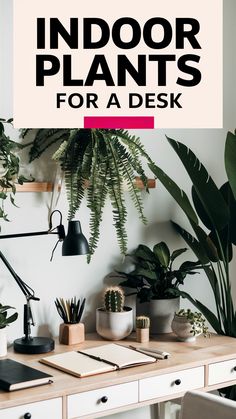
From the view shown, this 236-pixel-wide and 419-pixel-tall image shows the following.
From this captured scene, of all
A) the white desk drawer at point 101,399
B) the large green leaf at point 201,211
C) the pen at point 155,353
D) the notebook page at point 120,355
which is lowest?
the white desk drawer at point 101,399

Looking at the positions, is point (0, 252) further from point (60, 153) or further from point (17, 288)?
point (60, 153)

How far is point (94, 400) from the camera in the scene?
8.96ft

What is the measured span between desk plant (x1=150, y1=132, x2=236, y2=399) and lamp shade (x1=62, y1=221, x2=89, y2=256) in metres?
0.52

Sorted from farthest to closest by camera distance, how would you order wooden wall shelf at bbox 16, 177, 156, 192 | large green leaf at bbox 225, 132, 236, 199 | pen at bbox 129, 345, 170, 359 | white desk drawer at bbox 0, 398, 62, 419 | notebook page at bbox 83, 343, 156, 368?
large green leaf at bbox 225, 132, 236, 199
wooden wall shelf at bbox 16, 177, 156, 192
pen at bbox 129, 345, 170, 359
notebook page at bbox 83, 343, 156, 368
white desk drawer at bbox 0, 398, 62, 419

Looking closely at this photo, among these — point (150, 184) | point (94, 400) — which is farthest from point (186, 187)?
point (94, 400)

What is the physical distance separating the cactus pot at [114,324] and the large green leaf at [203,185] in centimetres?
59

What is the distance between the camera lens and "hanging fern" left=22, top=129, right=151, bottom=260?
319cm

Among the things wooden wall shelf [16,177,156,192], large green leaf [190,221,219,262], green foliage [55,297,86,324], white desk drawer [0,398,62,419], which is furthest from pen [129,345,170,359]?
wooden wall shelf [16,177,156,192]

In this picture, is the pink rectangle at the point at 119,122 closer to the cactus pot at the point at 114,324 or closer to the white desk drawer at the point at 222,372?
the cactus pot at the point at 114,324

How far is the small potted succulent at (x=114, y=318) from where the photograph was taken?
3264 mm

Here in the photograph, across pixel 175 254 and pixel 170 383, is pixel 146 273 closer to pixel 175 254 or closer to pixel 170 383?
pixel 175 254

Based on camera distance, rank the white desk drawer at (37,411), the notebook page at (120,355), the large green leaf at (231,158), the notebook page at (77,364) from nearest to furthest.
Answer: the white desk drawer at (37,411), the notebook page at (77,364), the notebook page at (120,355), the large green leaf at (231,158)

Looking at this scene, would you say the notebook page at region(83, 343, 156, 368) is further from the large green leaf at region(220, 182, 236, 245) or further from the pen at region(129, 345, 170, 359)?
the large green leaf at region(220, 182, 236, 245)

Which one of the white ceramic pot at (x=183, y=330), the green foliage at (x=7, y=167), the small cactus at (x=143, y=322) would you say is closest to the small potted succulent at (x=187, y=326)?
the white ceramic pot at (x=183, y=330)
